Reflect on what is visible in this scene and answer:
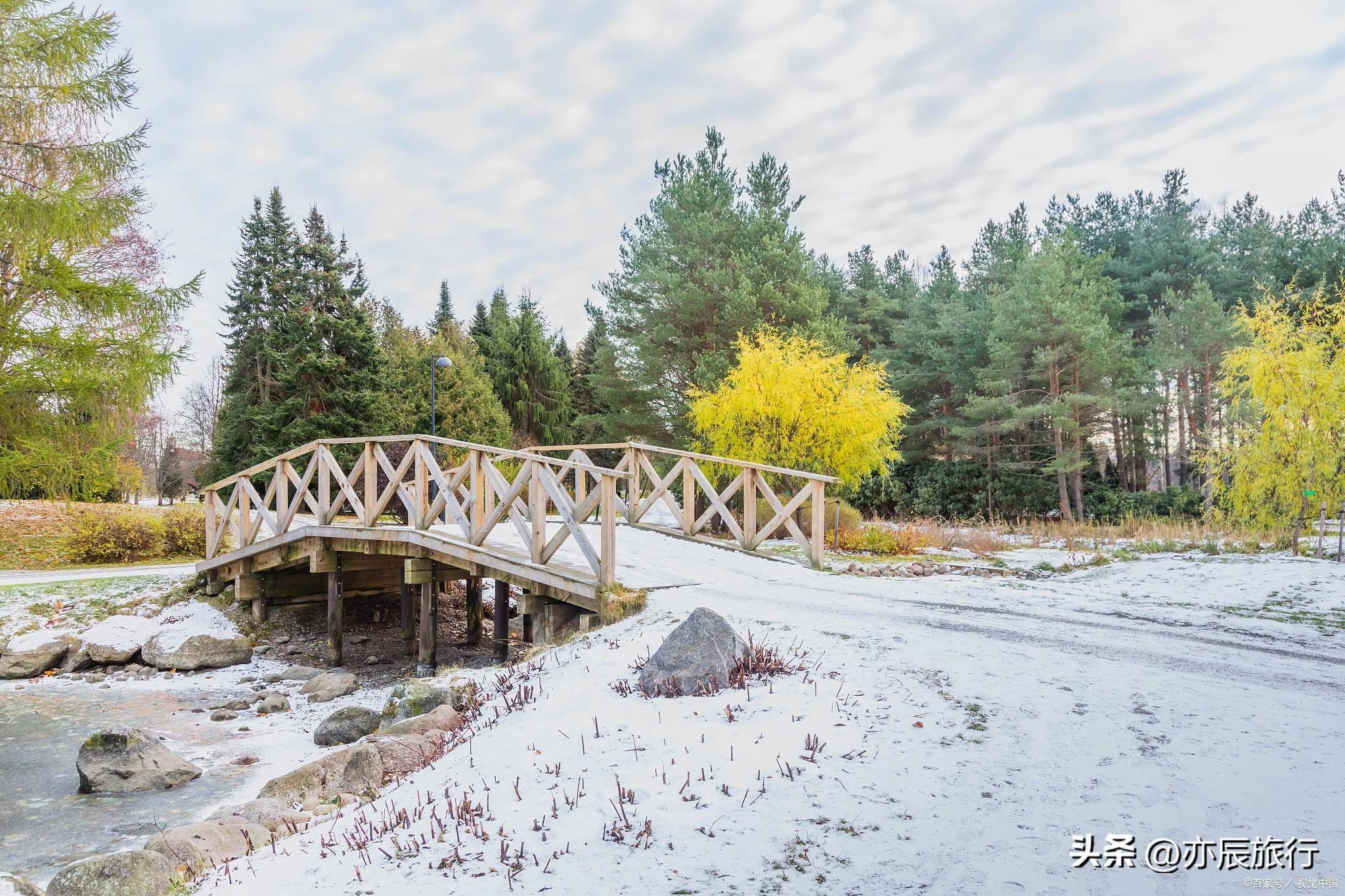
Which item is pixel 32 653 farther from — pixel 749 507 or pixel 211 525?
pixel 749 507

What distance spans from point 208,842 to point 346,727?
315 cm

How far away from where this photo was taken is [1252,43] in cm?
859

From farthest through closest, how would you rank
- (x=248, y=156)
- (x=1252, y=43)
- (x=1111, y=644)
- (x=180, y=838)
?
(x=248, y=156) → (x=1252, y=43) → (x=1111, y=644) → (x=180, y=838)

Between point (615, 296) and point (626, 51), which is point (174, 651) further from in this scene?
point (615, 296)

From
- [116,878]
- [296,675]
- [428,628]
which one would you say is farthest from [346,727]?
[116,878]

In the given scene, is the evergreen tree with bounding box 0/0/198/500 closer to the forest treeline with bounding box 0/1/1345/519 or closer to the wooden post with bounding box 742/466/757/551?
the forest treeline with bounding box 0/1/1345/519

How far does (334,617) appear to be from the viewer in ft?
38.2

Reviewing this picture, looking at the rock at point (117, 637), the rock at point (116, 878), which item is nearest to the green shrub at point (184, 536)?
the rock at point (117, 637)

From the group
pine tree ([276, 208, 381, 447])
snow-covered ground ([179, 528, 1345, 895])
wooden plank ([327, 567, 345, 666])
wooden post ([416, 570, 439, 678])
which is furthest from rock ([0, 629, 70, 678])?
pine tree ([276, 208, 381, 447])

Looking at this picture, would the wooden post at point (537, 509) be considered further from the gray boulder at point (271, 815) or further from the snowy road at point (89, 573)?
the snowy road at point (89, 573)

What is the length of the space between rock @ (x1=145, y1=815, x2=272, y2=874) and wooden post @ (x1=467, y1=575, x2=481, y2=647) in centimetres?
713

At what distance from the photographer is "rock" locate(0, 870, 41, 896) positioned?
4137mm

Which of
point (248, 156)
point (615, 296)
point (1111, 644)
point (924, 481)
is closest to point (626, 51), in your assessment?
point (248, 156)

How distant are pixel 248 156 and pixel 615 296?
13240mm
